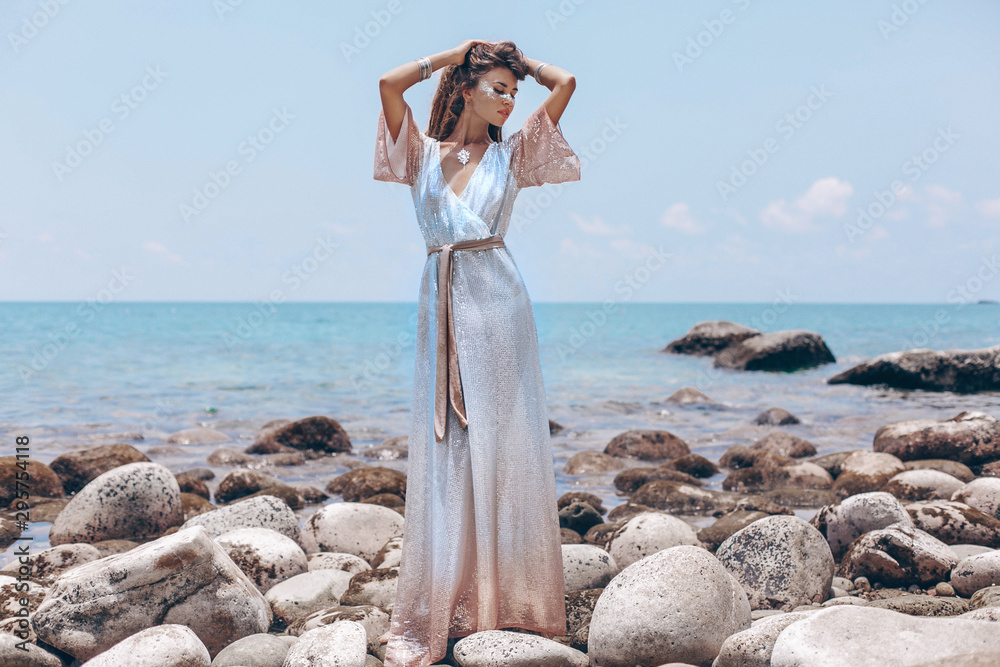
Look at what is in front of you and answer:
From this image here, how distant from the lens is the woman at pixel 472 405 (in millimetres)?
3881

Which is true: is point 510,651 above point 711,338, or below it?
below

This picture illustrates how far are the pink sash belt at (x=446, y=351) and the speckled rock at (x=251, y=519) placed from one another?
104 inches

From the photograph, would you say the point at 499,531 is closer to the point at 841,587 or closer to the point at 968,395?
the point at 841,587

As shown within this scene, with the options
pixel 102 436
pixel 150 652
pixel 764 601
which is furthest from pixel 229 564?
pixel 102 436

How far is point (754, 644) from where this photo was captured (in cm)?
347

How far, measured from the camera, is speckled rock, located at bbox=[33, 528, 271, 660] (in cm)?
395

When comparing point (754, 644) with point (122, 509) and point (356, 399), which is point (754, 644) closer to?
point (122, 509)

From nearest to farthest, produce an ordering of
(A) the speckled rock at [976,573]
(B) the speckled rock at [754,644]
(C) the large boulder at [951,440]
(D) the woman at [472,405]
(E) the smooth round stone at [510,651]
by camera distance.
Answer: (B) the speckled rock at [754,644] → (E) the smooth round stone at [510,651] → (D) the woman at [472,405] → (A) the speckled rock at [976,573] → (C) the large boulder at [951,440]

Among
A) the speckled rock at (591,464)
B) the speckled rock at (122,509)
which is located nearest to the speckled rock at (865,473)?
the speckled rock at (591,464)

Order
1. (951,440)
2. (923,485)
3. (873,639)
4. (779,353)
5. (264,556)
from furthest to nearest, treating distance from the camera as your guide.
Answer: (779,353) < (951,440) < (923,485) < (264,556) < (873,639)

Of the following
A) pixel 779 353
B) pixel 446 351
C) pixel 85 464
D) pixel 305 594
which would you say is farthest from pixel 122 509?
pixel 779 353

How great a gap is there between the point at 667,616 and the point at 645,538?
1.77 meters

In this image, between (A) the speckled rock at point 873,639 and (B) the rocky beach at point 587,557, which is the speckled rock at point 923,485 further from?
(A) the speckled rock at point 873,639

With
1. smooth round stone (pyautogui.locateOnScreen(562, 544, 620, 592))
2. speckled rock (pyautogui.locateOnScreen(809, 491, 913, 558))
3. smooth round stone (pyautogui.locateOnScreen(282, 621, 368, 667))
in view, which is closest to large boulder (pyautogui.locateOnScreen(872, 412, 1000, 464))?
speckled rock (pyautogui.locateOnScreen(809, 491, 913, 558))
